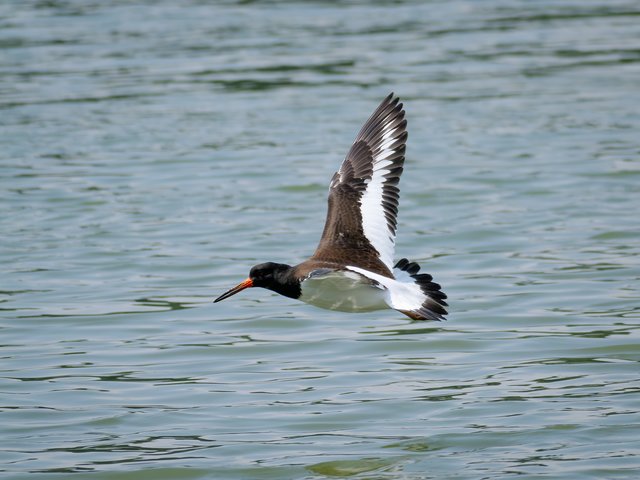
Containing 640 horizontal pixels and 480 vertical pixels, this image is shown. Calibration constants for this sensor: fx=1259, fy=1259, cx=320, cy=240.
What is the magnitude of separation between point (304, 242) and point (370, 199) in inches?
108

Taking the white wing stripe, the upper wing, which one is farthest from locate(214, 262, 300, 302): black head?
the white wing stripe

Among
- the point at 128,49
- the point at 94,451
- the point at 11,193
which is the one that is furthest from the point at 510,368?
the point at 128,49

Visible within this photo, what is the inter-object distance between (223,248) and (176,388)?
3746mm

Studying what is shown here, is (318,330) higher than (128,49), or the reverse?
(128,49)

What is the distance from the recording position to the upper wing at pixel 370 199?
9227 mm

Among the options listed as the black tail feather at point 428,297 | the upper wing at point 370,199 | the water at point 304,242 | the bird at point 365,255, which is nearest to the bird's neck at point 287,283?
the bird at point 365,255

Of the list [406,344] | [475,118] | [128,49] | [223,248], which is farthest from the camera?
[128,49]

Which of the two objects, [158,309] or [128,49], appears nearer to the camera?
[158,309]

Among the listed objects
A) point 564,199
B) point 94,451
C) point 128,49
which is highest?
point 128,49

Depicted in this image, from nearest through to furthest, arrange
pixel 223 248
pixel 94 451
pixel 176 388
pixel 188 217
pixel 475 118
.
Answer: pixel 94 451, pixel 176 388, pixel 223 248, pixel 188 217, pixel 475 118

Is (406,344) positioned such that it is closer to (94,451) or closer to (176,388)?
(176,388)

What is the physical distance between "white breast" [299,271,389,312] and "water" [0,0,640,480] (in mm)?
579

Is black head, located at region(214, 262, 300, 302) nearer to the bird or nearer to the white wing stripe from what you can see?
the bird

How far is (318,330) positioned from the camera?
10070 millimetres
